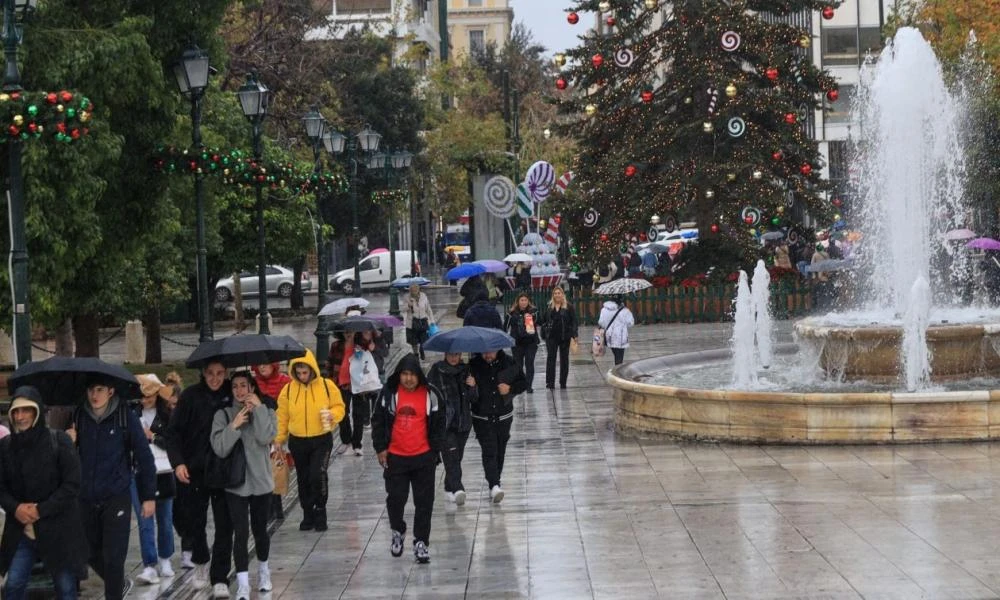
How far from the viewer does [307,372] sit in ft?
40.7

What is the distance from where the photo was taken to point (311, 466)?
12633mm

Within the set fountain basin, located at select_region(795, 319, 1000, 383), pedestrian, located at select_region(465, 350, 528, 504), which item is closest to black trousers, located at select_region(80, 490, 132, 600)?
pedestrian, located at select_region(465, 350, 528, 504)

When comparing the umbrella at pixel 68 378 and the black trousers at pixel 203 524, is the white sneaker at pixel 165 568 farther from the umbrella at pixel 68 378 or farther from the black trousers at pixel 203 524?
the umbrella at pixel 68 378

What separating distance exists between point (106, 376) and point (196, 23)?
12.7m

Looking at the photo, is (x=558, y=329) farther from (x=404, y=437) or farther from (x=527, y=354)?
(x=404, y=437)

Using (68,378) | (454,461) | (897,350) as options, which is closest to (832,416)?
(897,350)

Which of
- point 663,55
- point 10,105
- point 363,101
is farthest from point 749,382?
point 363,101

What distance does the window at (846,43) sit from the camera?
226 ft

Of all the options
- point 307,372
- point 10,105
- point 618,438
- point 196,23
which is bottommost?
point 618,438

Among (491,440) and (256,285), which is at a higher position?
(256,285)

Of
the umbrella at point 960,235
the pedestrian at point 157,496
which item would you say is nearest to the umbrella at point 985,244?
the umbrella at point 960,235

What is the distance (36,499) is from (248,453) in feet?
5.60

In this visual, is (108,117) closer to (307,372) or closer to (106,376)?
(307,372)

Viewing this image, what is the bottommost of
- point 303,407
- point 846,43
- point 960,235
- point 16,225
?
point 303,407
